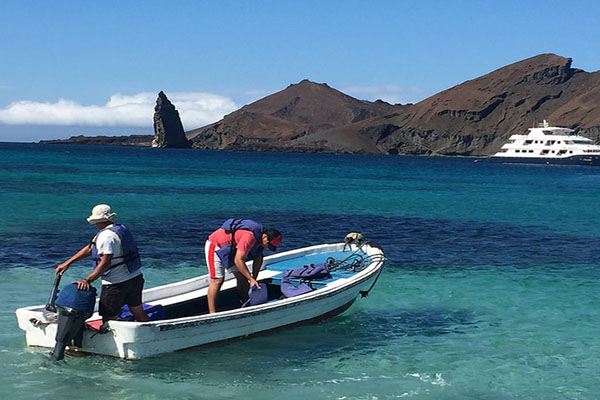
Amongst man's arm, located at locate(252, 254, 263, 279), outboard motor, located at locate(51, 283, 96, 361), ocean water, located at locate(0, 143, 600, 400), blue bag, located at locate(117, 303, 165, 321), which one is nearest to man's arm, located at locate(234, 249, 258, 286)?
man's arm, located at locate(252, 254, 263, 279)

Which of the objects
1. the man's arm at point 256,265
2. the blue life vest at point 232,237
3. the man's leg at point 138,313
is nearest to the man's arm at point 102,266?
the man's leg at point 138,313

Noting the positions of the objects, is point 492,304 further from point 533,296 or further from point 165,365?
point 165,365

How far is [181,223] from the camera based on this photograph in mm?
29469

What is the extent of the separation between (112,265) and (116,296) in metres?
0.51

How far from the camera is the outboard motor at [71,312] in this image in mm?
9766

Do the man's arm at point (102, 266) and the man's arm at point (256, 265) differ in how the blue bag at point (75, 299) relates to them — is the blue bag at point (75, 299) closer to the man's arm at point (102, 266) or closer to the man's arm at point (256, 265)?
the man's arm at point (102, 266)

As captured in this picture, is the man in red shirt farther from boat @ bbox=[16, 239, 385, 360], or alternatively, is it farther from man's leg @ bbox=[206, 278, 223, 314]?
boat @ bbox=[16, 239, 385, 360]

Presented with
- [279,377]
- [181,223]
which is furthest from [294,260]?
[181,223]

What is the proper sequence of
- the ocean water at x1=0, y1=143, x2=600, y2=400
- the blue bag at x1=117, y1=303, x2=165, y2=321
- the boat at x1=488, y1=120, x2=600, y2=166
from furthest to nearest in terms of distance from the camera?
1. the boat at x1=488, y1=120, x2=600, y2=166
2. the blue bag at x1=117, y1=303, x2=165, y2=321
3. the ocean water at x1=0, y1=143, x2=600, y2=400

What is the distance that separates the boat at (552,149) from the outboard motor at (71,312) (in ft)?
438

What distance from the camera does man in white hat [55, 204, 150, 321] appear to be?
971 cm

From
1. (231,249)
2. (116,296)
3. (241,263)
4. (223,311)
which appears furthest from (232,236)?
(116,296)

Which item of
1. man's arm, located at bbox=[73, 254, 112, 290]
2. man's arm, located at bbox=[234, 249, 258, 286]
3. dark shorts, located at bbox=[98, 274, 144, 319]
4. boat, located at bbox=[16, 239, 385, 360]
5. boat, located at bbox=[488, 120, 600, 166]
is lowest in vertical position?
boat, located at bbox=[16, 239, 385, 360]

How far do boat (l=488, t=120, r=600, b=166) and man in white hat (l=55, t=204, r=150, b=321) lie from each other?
133 metres
